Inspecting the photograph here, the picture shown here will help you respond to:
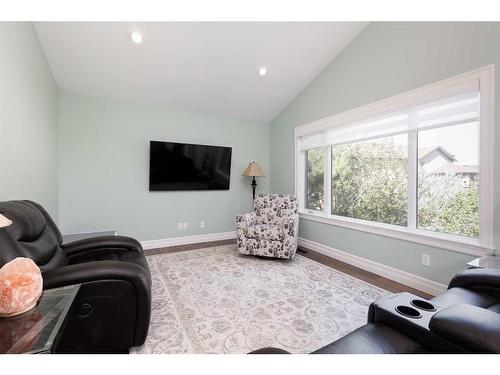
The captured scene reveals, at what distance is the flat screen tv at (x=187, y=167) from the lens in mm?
3777

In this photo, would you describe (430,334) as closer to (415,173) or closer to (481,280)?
(481,280)

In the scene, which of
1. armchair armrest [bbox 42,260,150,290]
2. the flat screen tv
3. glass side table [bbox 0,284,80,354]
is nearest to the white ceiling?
the flat screen tv

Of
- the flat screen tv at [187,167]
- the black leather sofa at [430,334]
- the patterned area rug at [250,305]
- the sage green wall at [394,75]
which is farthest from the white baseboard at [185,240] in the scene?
the black leather sofa at [430,334]

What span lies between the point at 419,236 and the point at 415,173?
0.70 metres

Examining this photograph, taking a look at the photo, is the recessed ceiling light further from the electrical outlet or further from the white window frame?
Answer: the electrical outlet

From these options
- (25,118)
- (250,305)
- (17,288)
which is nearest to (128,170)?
(25,118)

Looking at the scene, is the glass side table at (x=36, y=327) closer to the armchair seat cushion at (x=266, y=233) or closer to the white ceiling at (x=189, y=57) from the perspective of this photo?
the armchair seat cushion at (x=266, y=233)

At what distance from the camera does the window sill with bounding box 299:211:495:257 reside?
2.07 m

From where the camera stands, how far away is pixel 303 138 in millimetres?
4055

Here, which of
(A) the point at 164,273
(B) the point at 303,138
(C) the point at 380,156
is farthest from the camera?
(B) the point at 303,138

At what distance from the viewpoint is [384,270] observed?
9.00ft
